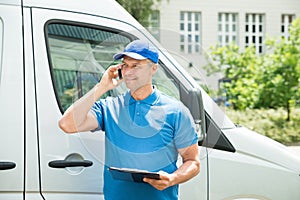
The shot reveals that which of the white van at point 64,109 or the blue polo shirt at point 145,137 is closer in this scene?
the blue polo shirt at point 145,137

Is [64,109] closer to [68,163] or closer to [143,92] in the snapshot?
[68,163]

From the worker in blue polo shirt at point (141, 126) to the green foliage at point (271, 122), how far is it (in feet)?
34.7

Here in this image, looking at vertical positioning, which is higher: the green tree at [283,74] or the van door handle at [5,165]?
the green tree at [283,74]

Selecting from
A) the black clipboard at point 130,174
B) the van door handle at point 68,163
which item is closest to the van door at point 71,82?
the van door handle at point 68,163

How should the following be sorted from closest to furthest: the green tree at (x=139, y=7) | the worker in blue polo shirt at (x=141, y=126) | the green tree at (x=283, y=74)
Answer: the worker in blue polo shirt at (x=141, y=126) < the green tree at (x=283, y=74) < the green tree at (x=139, y=7)

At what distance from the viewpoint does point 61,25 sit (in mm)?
3068

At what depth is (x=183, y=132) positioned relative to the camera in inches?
102

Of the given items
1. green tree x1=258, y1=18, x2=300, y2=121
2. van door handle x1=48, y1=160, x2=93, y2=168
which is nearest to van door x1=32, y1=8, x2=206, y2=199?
van door handle x1=48, y1=160, x2=93, y2=168

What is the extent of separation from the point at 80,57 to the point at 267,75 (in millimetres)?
11254

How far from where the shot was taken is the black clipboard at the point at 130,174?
2.46 metres

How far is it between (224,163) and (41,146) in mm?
1138

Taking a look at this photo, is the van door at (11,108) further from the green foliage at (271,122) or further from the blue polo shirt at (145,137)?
the green foliage at (271,122)

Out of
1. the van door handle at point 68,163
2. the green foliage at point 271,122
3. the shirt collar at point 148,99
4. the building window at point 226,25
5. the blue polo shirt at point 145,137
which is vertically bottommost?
the green foliage at point 271,122

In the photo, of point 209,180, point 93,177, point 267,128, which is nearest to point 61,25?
point 93,177
